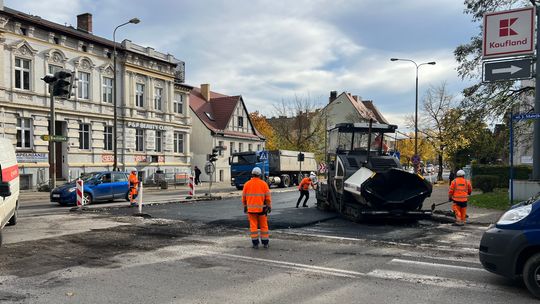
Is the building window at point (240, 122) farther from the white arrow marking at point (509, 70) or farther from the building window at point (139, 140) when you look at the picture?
the white arrow marking at point (509, 70)

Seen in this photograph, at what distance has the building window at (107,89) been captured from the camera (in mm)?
34156

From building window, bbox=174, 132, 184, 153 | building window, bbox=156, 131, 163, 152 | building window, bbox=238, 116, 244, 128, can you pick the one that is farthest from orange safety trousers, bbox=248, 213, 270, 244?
building window, bbox=238, 116, 244, 128

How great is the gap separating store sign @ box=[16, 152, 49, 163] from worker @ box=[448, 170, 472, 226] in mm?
24531

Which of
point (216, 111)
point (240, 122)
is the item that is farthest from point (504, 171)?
point (216, 111)

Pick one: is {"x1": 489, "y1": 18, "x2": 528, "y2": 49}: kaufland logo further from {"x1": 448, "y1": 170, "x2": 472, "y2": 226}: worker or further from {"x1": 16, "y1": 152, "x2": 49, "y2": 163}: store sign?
{"x1": 16, "y1": 152, "x2": 49, "y2": 163}: store sign

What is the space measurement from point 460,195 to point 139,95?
29.9 m

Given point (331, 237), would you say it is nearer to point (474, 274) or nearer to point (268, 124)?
point (474, 274)

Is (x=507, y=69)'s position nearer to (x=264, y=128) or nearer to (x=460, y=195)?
(x=460, y=195)

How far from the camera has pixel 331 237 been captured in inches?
413

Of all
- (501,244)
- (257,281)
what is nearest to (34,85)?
(257,281)

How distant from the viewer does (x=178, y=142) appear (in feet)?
137

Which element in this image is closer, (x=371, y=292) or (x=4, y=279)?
(x=371, y=292)

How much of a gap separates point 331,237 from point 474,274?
397 centimetres

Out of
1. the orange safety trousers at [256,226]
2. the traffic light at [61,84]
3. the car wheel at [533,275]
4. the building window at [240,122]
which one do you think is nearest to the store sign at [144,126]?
the building window at [240,122]
